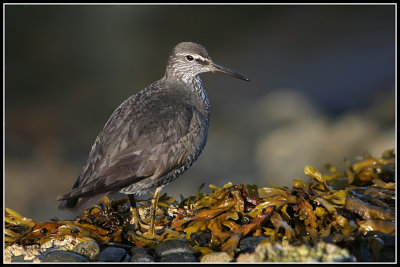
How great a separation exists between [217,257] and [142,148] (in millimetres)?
1159

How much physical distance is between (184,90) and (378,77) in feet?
14.7

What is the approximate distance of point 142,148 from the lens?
12.5 ft

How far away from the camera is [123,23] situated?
8.34 m

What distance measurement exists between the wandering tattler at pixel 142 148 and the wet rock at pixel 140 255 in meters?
0.36

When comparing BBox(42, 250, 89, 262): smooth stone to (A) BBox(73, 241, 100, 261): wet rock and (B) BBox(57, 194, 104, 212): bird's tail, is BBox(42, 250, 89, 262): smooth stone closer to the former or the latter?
(A) BBox(73, 241, 100, 261): wet rock

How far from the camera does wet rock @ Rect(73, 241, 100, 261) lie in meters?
3.20

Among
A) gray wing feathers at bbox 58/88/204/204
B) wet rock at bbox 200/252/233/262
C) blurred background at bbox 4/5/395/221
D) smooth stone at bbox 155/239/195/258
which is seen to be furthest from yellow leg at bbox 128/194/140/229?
blurred background at bbox 4/5/395/221

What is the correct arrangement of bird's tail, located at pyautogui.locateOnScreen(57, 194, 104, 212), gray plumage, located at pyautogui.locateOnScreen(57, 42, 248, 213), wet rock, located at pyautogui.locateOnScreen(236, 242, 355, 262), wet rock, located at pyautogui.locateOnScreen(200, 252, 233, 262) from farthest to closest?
gray plumage, located at pyautogui.locateOnScreen(57, 42, 248, 213) → bird's tail, located at pyautogui.locateOnScreen(57, 194, 104, 212) → wet rock, located at pyautogui.locateOnScreen(200, 252, 233, 262) → wet rock, located at pyautogui.locateOnScreen(236, 242, 355, 262)

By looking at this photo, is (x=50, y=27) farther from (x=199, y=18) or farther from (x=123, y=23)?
(x=199, y=18)

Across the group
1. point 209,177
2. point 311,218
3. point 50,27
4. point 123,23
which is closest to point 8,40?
point 50,27

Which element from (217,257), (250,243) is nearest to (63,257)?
(217,257)

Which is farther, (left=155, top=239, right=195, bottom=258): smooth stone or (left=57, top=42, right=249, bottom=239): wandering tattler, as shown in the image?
(left=57, top=42, right=249, bottom=239): wandering tattler

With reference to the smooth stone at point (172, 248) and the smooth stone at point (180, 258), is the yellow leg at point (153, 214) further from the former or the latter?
the smooth stone at point (180, 258)

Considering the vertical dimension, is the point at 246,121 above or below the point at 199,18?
below
